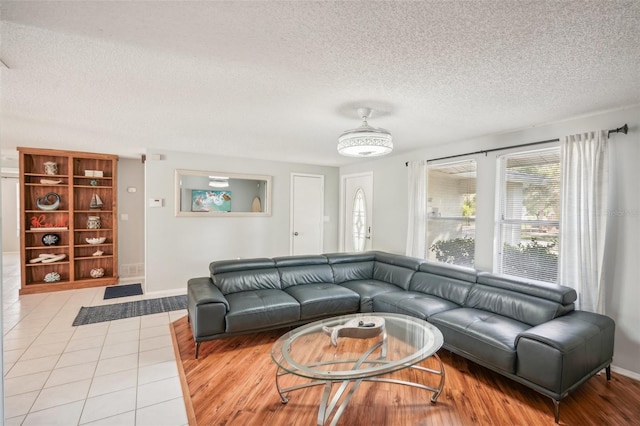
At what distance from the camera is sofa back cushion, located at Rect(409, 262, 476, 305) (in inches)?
133

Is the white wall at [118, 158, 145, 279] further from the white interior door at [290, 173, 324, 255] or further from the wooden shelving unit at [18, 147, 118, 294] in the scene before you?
the white interior door at [290, 173, 324, 255]

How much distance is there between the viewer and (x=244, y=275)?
148 inches

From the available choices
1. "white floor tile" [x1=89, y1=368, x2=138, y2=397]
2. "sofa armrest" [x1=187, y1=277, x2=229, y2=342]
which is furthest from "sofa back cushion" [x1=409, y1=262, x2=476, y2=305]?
"white floor tile" [x1=89, y1=368, x2=138, y2=397]

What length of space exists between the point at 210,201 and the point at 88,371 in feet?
10.2

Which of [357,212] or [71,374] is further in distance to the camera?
[357,212]

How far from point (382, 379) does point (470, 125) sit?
8.64 ft

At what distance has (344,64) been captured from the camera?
196cm

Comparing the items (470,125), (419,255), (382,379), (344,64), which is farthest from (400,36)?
(419,255)

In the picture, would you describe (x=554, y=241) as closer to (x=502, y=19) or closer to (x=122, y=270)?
(x=502, y=19)

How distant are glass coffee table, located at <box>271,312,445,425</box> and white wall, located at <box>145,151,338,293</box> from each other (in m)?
3.19

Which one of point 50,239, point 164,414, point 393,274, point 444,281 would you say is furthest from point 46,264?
point 444,281

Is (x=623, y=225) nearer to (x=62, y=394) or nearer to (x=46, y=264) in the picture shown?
(x=62, y=394)

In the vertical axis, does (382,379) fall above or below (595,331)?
below

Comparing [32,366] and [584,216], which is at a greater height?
[584,216]
